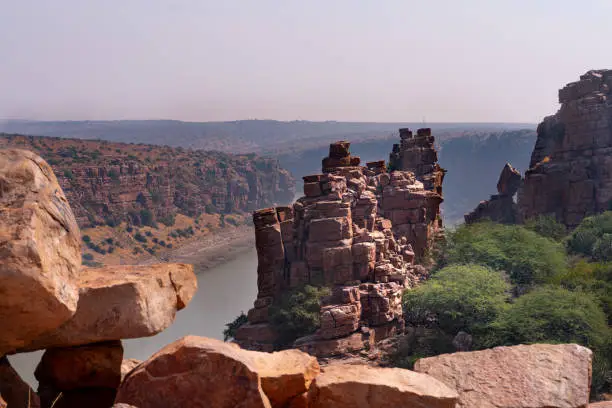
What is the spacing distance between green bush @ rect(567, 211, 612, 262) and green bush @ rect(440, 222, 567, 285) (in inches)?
59.6

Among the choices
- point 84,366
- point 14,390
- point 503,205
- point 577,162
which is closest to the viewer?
point 14,390

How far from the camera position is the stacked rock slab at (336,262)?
84.1 feet

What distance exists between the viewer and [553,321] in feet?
65.7

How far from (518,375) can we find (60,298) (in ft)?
12.3

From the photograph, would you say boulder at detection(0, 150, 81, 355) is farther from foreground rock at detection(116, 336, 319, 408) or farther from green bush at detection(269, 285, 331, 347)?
green bush at detection(269, 285, 331, 347)

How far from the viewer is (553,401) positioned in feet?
15.5

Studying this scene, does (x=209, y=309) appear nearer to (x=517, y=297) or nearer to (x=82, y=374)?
(x=517, y=297)

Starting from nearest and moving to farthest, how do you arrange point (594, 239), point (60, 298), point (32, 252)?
1. point (32, 252)
2. point (60, 298)
3. point (594, 239)

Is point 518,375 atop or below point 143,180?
atop

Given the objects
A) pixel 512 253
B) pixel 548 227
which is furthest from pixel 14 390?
pixel 548 227

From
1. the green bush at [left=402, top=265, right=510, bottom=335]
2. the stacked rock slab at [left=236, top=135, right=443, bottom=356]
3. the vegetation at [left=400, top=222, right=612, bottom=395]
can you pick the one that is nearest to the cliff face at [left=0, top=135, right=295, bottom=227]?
the stacked rock slab at [left=236, top=135, right=443, bottom=356]

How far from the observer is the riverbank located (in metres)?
72.1

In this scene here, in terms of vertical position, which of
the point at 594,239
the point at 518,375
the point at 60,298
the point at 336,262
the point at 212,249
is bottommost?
the point at 212,249

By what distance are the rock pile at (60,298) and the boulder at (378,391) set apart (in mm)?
1336
